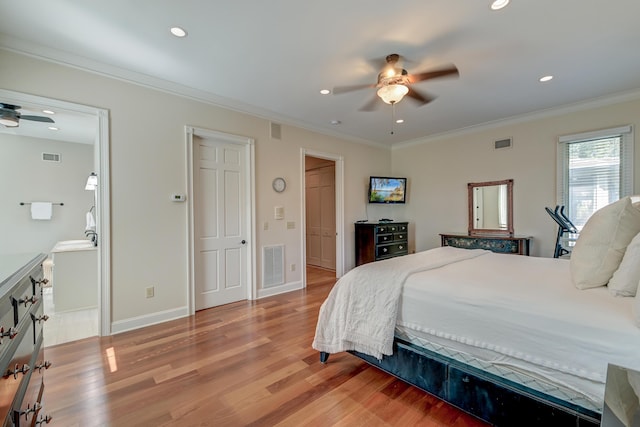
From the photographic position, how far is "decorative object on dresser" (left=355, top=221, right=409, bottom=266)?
513 centimetres

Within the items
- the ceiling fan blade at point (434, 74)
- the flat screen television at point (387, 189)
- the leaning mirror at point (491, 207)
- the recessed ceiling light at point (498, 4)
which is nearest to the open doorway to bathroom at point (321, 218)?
the flat screen television at point (387, 189)

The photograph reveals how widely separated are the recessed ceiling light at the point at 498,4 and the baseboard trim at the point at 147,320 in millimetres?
4179

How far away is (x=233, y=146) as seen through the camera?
3.86 m

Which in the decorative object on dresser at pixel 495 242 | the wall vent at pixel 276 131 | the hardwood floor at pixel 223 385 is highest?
the wall vent at pixel 276 131

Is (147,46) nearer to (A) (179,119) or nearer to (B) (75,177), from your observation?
(A) (179,119)

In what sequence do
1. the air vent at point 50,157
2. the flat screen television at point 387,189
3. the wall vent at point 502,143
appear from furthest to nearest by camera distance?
the flat screen television at point 387,189, the air vent at point 50,157, the wall vent at point 502,143

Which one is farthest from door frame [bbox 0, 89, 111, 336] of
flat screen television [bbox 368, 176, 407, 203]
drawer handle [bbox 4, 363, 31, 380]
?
flat screen television [bbox 368, 176, 407, 203]

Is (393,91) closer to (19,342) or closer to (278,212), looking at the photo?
(278,212)

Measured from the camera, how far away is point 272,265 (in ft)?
13.8

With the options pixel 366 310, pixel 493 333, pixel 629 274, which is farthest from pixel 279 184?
pixel 629 274

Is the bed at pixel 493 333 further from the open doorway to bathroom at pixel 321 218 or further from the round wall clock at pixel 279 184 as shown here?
the open doorway to bathroom at pixel 321 218

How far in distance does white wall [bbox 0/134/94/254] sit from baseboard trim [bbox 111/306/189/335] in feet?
11.6

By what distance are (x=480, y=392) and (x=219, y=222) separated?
129 inches

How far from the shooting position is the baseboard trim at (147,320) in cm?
289
